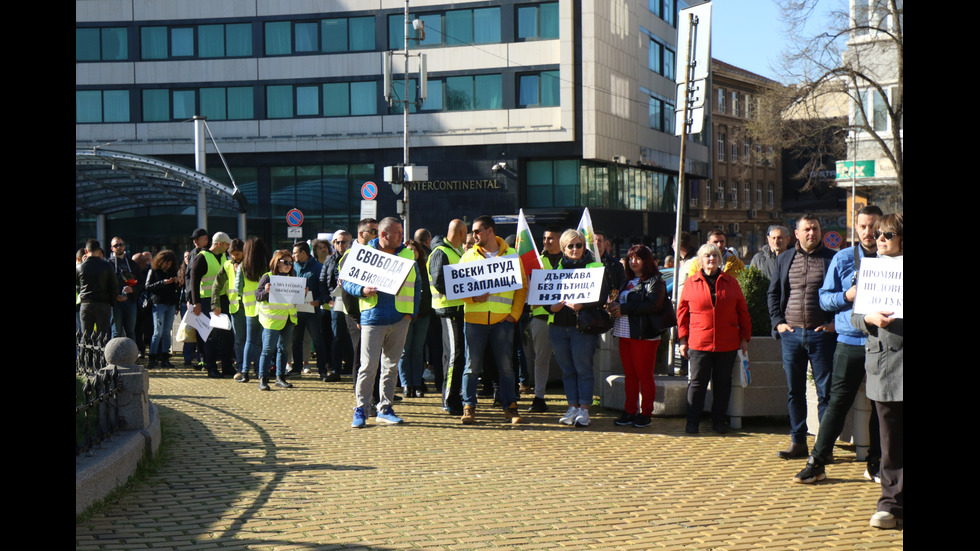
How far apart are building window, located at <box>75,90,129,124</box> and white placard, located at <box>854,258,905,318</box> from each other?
139ft

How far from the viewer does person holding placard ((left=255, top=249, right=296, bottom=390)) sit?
13258mm

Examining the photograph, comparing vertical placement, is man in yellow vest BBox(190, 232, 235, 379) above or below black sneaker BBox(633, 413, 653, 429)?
above

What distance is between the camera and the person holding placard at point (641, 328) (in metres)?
10.4

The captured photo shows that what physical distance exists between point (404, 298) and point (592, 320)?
5.98 feet

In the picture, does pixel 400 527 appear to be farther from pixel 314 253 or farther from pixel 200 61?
pixel 200 61

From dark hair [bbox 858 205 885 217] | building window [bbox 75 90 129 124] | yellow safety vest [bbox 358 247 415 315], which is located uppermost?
building window [bbox 75 90 129 124]

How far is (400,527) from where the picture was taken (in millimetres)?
6328

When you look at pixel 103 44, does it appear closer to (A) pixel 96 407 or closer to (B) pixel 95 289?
(B) pixel 95 289

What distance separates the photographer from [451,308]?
10.7 metres

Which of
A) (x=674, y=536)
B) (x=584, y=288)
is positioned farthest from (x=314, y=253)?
(x=674, y=536)

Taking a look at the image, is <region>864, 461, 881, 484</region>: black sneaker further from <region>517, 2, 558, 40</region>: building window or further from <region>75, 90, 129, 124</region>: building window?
<region>75, 90, 129, 124</region>: building window

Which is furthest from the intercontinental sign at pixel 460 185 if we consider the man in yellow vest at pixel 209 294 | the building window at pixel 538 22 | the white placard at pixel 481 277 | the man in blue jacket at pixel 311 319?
the white placard at pixel 481 277

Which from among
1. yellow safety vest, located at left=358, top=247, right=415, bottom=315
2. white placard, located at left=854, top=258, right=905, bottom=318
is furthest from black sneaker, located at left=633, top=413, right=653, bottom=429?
white placard, located at left=854, top=258, right=905, bottom=318

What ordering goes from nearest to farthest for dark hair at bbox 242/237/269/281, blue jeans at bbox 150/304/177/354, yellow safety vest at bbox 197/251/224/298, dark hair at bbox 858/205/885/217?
1. dark hair at bbox 858/205/885/217
2. dark hair at bbox 242/237/269/281
3. yellow safety vest at bbox 197/251/224/298
4. blue jeans at bbox 150/304/177/354
